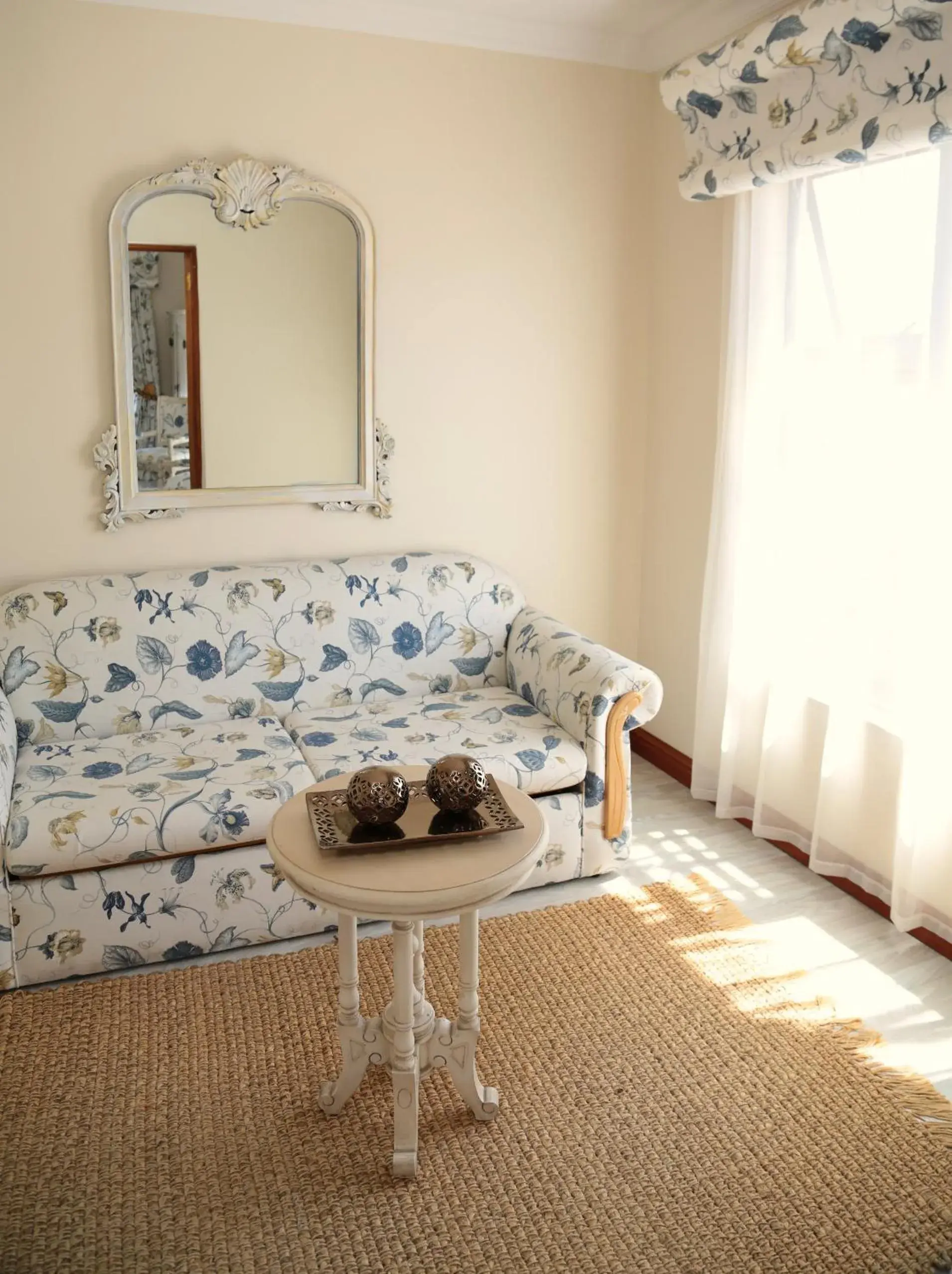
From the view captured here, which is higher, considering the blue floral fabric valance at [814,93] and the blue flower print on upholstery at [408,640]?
the blue floral fabric valance at [814,93]

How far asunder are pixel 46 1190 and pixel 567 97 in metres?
3.32

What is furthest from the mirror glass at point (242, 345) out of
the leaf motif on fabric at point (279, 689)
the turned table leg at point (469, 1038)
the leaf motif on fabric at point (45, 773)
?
the turned table leg at point (469, 1038)

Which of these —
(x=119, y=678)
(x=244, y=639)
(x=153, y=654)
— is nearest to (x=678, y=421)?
(x=244, y=639)

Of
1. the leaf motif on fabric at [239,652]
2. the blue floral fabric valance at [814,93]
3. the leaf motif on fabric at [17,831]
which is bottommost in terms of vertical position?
the leaf motif on fabric at [17,831]

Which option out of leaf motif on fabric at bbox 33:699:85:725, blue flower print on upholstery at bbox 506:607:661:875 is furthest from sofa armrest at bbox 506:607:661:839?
leaf motif on fabric at bbox 33:699:85:725

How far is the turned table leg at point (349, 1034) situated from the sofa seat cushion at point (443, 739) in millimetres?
764

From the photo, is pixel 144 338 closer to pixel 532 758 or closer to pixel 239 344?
pixel 239 344

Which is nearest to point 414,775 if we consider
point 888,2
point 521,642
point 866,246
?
point 521,642

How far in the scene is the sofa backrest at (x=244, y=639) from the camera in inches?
120

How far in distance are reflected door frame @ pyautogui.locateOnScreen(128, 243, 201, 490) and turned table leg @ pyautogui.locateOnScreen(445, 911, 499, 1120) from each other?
1771 mm

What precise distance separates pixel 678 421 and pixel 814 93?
1.22 metres

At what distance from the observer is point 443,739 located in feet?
9.96

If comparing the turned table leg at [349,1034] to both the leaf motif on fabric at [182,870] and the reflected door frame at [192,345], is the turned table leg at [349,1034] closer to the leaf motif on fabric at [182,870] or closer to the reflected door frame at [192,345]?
the leaf motif on fabric at [182,870]

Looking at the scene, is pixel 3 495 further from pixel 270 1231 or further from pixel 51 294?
pixel 270 1231
